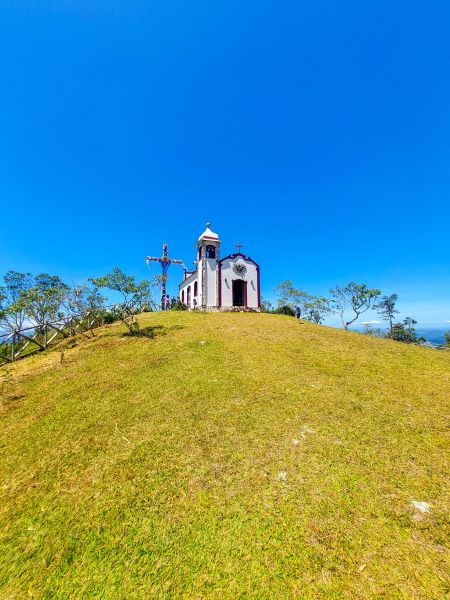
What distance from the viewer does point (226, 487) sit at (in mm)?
4039

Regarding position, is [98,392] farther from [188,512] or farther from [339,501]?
[339,501]

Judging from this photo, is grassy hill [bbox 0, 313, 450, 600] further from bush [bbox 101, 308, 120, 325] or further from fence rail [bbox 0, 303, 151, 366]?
bush [bbox 101, 308, 120, 325]

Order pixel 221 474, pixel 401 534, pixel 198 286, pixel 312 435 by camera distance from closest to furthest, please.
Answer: pixel 401 534 < pixel 221 474 < pixel 312 435 < pixel 198 286

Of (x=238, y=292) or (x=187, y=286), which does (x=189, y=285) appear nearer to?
(x=187, y=286)

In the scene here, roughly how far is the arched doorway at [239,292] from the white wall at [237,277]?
331 mm

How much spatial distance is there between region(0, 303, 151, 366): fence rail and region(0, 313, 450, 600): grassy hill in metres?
5.66

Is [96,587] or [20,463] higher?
[20,463]

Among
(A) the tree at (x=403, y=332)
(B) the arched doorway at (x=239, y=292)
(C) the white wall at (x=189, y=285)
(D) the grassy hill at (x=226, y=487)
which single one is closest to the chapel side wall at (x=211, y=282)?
(B) the arched doorway at (x=239, y=292)

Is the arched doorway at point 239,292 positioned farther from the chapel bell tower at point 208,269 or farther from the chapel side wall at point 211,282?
the chapel side wall at point 211,282

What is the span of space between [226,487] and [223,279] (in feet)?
73.9

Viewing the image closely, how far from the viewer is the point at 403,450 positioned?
4773 mm

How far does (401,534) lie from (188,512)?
2.82 m

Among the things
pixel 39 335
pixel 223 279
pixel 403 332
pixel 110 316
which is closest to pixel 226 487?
pixel 39 335

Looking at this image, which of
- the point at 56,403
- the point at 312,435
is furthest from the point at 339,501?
the point at 56,403
